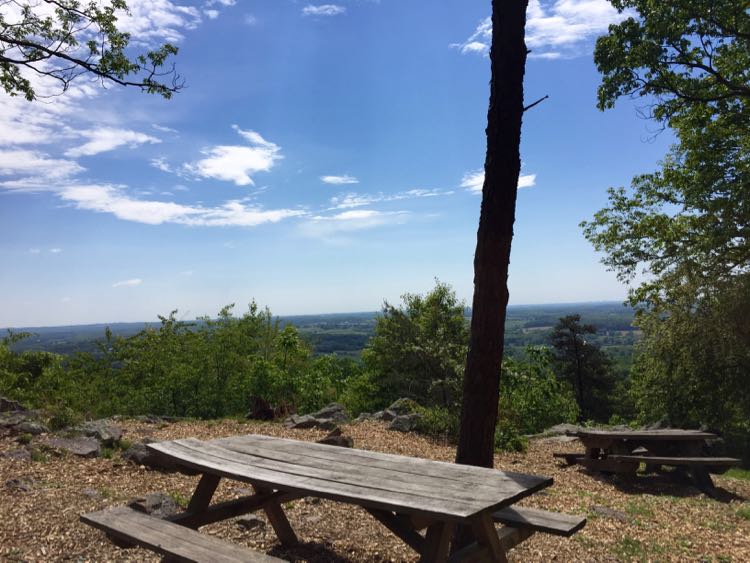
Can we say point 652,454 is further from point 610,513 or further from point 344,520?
point 344,520

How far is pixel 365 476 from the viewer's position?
3201mm

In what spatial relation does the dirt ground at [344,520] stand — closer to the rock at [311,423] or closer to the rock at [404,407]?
→ the rock at [311,423]

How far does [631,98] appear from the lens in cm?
1127

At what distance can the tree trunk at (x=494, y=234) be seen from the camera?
412 centimetres

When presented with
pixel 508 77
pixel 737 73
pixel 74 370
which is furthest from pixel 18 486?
pixel 74 370

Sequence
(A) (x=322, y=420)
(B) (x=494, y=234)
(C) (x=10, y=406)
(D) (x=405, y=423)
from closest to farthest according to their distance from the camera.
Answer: (B) (x=494, y=234), (C) (x=10, y=406), (A) (x=322, y=420), (D) (x=405, y=423)

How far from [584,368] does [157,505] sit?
42.6 m

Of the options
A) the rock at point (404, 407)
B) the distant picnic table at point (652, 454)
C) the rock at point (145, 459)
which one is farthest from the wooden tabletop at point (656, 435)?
the rock at point (145, 459)

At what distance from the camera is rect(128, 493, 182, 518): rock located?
15.5 feet

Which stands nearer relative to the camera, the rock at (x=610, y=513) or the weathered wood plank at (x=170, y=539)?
the weathered wood plank at (x=170, y=539)

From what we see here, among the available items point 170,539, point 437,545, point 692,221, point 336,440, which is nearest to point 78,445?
point 336,440

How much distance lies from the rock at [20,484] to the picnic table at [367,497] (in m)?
2.37

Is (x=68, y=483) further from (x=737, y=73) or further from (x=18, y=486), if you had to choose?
(x=737, y=73)

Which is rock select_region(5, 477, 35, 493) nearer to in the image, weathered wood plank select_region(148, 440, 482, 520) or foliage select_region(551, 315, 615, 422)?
weathered wood plank select_region(148, 440, 482, 520)
